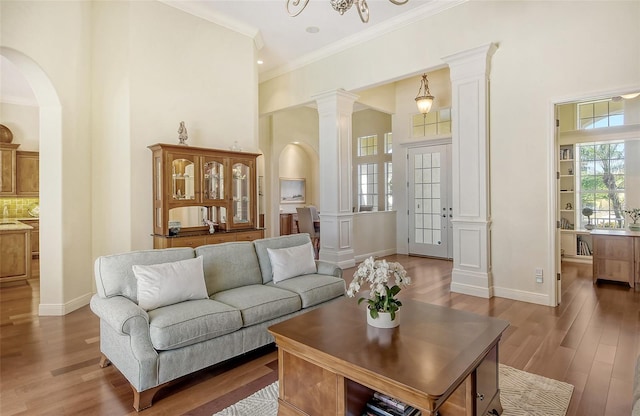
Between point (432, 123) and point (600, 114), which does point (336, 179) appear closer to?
point (432, 123)

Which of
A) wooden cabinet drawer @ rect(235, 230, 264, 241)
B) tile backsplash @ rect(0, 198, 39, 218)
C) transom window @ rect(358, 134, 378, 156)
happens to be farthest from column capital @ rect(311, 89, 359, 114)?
tile backsplash @ rect(0, 198, 39, 218)

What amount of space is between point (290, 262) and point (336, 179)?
10.0 ft

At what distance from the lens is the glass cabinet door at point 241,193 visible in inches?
191

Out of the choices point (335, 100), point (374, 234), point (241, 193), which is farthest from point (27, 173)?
point (374, 234)

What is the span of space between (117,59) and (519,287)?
18.7 ft

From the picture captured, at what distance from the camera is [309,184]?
11.1 metres

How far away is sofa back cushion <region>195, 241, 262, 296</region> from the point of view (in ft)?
10.0

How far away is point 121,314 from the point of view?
219 cm

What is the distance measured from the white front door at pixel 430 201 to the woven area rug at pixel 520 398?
4607mm

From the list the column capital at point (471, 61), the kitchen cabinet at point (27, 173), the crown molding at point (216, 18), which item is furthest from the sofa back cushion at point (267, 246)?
the kitchen cabinet at point (27, 173)

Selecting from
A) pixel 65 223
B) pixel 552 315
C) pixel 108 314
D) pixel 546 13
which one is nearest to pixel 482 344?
pixel 108 314

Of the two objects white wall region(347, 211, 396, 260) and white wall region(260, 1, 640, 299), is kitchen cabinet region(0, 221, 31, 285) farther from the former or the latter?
white wall region(260, 1, 640, 299)

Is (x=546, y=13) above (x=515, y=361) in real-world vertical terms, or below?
above

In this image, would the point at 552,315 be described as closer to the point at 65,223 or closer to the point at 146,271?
the point at 146,271
